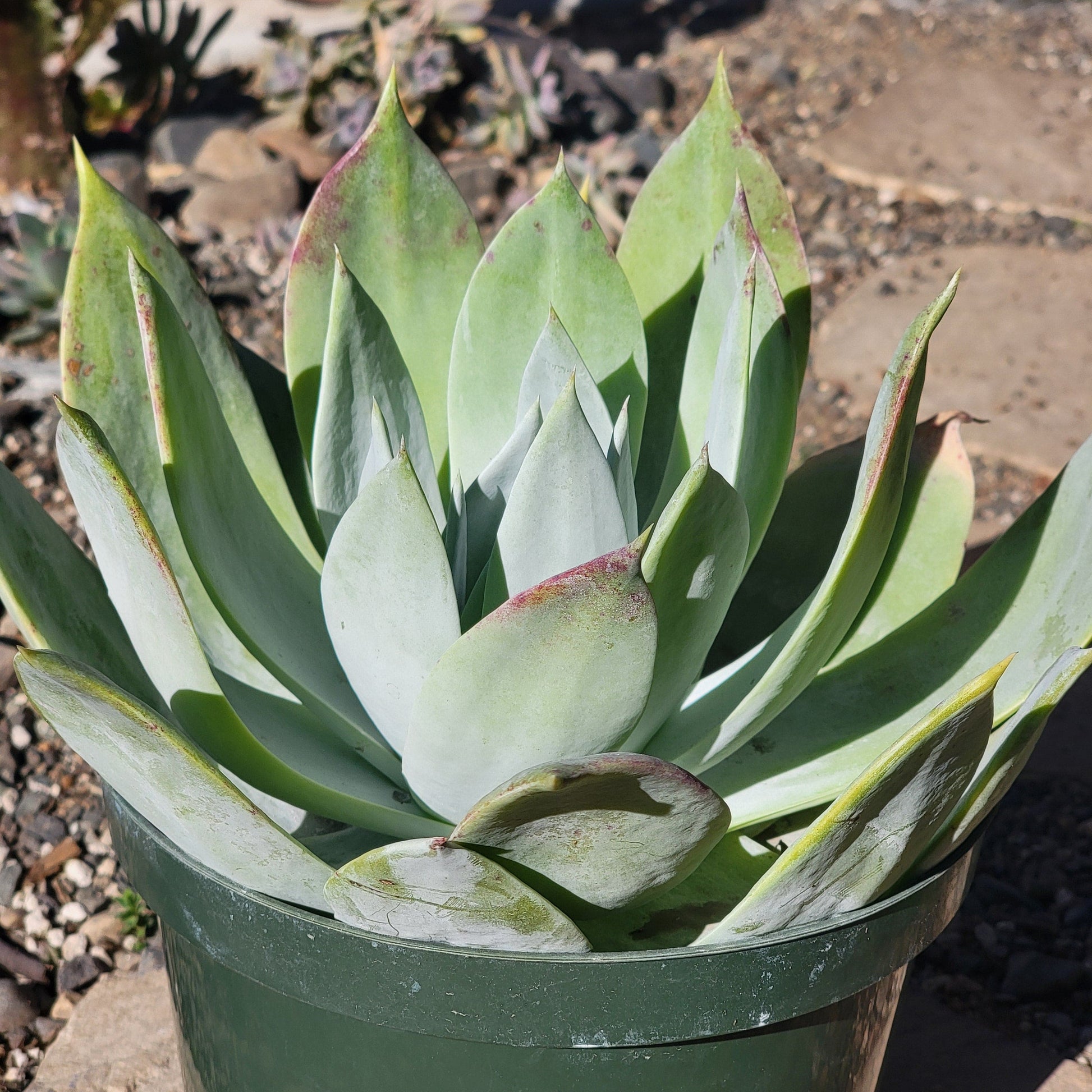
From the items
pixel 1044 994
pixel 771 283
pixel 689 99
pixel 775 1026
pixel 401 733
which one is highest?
pixel 771 283

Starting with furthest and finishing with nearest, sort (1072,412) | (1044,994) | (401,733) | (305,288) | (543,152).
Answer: (543,152) < (1072,412) < (1044,994) < (305,288) < (401,733)

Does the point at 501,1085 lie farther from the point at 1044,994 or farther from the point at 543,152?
the point at 543,152

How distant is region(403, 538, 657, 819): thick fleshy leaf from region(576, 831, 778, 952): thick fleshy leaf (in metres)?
0.13

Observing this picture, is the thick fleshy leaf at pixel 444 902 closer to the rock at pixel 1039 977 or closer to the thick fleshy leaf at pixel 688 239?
the thick fleshy leaf at pixel 688 239

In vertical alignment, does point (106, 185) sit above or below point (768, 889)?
above

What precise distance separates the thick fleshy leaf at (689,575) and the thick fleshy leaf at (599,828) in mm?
112

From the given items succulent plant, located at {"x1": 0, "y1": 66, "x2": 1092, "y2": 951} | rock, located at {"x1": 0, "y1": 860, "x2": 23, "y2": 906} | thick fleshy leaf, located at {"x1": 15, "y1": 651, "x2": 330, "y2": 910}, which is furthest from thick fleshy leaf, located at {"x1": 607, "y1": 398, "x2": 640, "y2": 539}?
rock, located at {"x1": 0, "y1": 860, "x2": 23, "y2": 906}

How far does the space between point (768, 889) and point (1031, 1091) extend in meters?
0.77

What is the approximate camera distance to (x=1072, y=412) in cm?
240

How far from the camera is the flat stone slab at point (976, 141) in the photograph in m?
3.13

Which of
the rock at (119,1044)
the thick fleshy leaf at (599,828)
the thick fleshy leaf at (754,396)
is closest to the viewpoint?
the thick fleshy leaf at (599,828)

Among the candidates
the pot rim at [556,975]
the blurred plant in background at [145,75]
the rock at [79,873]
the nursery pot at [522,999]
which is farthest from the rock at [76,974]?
the blurred plant in background at [145,75]

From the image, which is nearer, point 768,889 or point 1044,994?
point 768,889

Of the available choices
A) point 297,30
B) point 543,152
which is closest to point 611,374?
point 543,152
